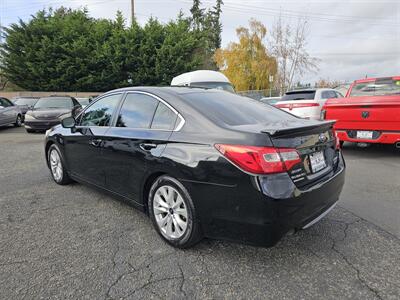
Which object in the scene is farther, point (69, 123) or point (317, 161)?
point (69, 123)

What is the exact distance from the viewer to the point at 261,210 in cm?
240

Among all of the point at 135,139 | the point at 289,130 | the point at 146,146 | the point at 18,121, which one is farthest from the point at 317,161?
the point at 18,121

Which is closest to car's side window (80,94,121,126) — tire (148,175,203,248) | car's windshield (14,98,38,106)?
tire (148,175,203,248)

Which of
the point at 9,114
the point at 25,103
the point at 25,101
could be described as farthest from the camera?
the point at 25,101

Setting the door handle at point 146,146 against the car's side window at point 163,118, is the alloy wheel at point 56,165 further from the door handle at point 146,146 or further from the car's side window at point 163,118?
the car's side window at point 163,118

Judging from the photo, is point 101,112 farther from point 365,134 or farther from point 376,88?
point 376,88

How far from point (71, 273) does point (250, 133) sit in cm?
187

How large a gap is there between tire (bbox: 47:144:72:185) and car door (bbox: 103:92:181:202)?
142 cm

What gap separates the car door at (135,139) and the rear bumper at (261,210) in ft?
2.71

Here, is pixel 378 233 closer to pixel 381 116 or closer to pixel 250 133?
pixel 250 133

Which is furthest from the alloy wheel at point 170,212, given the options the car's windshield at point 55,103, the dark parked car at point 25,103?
the dark parked car at point 25,103

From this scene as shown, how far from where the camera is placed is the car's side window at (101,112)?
3.89 meters

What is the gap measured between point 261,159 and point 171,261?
1.23 m

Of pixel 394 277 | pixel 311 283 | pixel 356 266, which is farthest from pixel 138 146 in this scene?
pixel 394 277
